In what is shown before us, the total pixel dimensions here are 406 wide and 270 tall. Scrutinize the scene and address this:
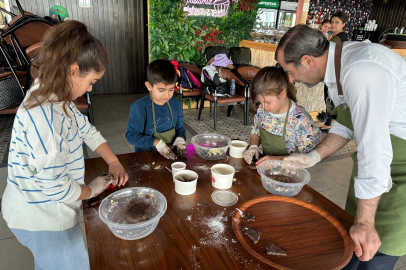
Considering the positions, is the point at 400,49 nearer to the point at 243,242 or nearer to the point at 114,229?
the point at 243,242

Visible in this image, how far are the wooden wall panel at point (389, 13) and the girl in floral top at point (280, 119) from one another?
32.1 feet

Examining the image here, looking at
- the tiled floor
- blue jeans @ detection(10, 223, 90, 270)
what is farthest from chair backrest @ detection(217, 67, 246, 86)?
blue jeans @ detection(10, 223, 90, 270)

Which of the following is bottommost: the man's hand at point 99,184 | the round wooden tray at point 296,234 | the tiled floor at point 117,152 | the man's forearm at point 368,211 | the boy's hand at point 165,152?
the tiled floor at point 117,152

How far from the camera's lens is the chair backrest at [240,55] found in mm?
5222

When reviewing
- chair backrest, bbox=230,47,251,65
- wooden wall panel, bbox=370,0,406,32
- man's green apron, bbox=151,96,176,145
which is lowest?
man's green apron, bbox=151,96,176,145

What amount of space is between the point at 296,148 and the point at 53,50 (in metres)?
1.49

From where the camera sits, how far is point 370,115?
0.89m

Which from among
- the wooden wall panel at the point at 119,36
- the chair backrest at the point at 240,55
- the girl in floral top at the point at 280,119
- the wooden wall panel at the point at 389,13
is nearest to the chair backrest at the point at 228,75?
the chair backrest at the point at 240,55

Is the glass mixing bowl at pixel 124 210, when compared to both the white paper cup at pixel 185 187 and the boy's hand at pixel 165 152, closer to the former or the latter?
the white paper cup at pixel 185 187

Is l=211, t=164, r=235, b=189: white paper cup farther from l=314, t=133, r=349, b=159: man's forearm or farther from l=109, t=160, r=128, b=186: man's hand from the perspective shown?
l=314, t=133, r=349, b=159: man's forearm

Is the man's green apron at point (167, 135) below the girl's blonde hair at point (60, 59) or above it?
below

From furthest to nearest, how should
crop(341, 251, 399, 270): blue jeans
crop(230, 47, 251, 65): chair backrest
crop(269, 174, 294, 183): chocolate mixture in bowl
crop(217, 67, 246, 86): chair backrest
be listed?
crop(230, 47, 251, 65): chair backrest, crop(217, 67, 246, 86): chair backrest, crop(269, 174, 294, 183): chocolate mixture in bowl, crop(341, 251, 399, 270): blue jeans

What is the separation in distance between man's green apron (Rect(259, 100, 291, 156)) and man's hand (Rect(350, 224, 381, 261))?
2.69 feet

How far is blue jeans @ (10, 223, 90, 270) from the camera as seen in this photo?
1073 mm
